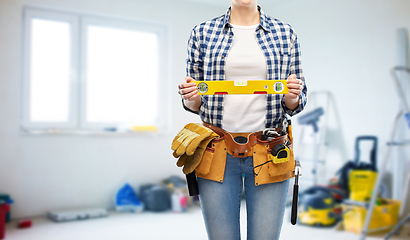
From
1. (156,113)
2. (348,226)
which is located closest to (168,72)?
→ (156,113)

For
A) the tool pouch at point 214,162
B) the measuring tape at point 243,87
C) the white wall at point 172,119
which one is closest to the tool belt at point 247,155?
the tool pouch at point 214,162

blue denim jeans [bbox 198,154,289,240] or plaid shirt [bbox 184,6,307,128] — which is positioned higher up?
plaid shirt [bbox 184,6,307,128]

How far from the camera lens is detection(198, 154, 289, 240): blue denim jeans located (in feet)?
3.53

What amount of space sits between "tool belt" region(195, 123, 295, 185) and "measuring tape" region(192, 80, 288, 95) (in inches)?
5.3

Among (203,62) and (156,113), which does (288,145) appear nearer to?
(203,62)

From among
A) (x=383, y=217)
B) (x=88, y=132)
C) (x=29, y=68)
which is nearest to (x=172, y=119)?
(x=88, y=132)

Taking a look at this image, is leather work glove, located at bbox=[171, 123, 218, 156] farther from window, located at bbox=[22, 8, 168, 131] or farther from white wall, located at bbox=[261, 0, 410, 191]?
window, located at bbox=[22, 8, 168, 131]

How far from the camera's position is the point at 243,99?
1122mm

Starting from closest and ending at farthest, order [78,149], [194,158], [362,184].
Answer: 1. [194,158]
2. [362,184]
3. [78,149]

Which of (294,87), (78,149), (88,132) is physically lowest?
(78,149)

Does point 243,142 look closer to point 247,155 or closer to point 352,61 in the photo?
point 247,155

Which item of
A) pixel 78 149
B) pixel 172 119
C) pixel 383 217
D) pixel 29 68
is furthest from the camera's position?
pixel 172 119

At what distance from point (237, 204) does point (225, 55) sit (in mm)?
489

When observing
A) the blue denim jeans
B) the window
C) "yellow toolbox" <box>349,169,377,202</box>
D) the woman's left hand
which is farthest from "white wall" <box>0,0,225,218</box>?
the woman's left hand
